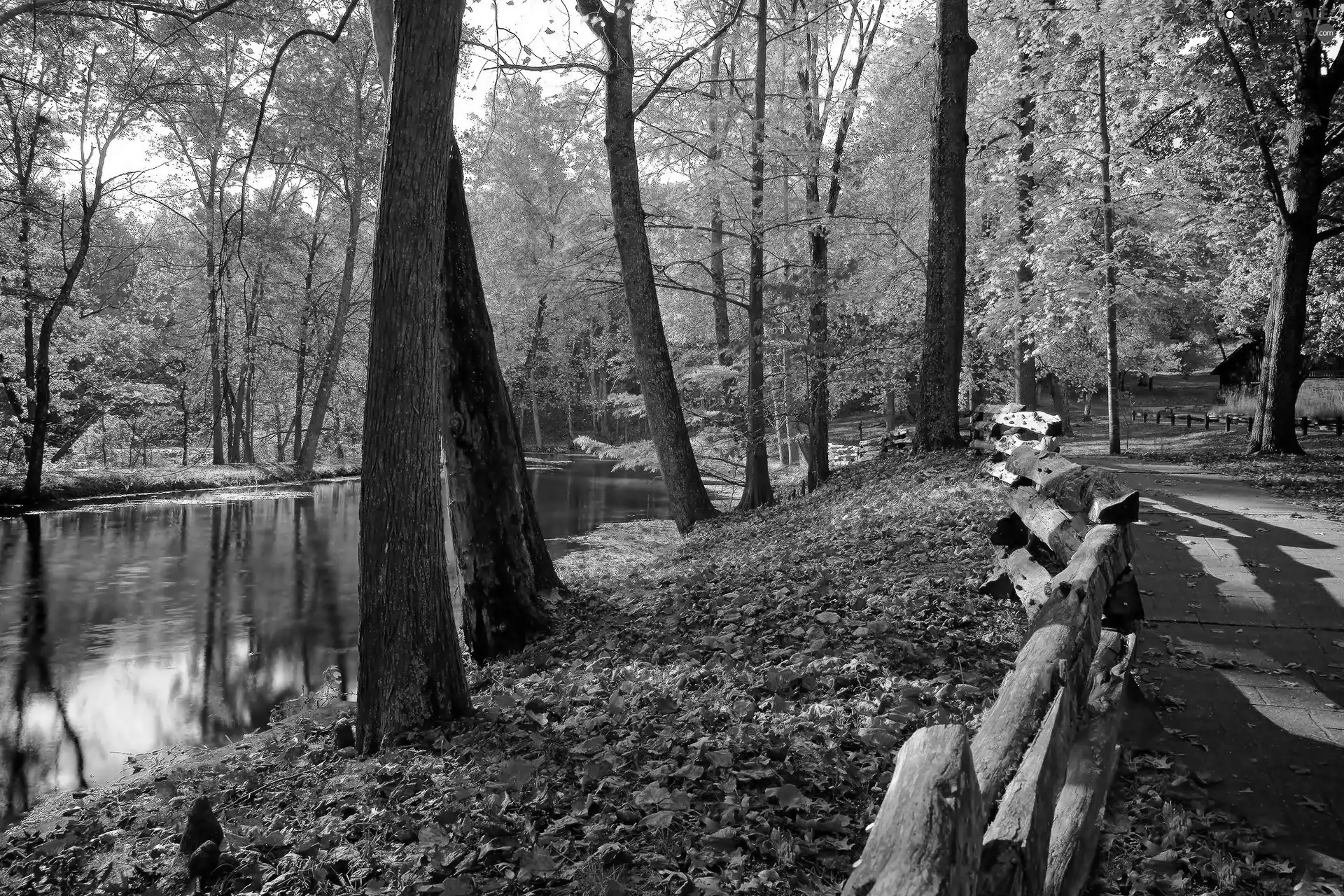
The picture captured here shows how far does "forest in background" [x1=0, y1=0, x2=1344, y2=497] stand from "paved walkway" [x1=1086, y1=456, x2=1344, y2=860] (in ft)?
22.6

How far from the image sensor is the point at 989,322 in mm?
19781

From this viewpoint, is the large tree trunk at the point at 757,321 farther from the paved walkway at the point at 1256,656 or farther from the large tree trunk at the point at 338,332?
the large tree trunk at the point at 338,332

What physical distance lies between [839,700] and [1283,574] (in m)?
4.71

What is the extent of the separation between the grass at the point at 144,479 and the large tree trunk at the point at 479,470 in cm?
1786

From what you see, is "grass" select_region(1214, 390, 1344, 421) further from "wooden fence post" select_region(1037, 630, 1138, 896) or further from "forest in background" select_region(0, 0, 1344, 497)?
"wooden fence post" select_region(1037, 630, 1138, 896)

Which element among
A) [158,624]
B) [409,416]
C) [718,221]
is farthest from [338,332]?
[409,416]

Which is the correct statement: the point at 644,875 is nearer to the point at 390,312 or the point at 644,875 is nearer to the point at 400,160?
the point at 390,312

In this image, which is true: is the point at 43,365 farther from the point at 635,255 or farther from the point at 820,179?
the point at 820,179

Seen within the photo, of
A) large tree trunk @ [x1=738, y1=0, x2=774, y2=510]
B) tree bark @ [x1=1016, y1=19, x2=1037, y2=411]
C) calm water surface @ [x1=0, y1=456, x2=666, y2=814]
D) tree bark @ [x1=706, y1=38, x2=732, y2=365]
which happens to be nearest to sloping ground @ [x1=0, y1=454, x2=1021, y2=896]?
calm water surface @ [x1=0, y1=456, x2=666, y2=814]

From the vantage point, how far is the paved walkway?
3.35 meters

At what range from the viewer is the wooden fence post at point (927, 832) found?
59.1 inches

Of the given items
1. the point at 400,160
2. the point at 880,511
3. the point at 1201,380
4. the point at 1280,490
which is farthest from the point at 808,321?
the point at 1201,380

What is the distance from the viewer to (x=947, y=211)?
1045 centimetres

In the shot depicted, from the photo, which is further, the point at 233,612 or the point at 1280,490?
the point at 233,612
